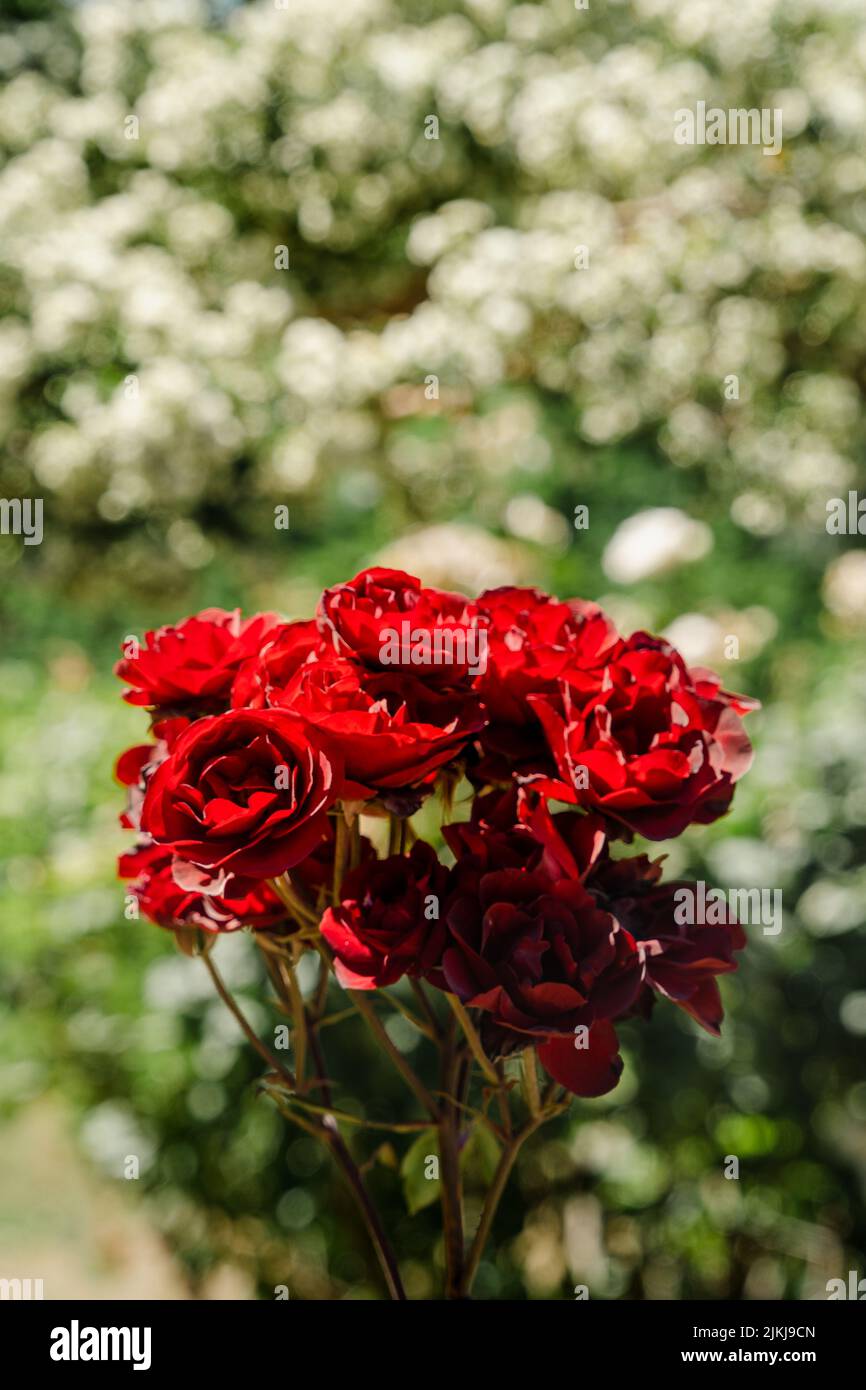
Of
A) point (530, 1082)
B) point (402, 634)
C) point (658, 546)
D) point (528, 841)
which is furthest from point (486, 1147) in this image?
point (658, 546)

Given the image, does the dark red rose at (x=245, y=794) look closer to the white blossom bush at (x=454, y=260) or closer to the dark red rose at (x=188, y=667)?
the dark red rose at (x=188, y=667)

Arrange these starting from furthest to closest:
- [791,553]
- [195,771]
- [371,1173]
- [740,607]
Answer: [791,553] < [740,607] < [371,1173] < [195,771]

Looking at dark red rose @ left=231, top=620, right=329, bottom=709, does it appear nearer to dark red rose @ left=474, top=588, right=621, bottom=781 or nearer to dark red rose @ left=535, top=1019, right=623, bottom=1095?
dark red rose @ left=474, top=588, right=621, bottom=781

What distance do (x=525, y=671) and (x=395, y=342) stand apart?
89.9 inches

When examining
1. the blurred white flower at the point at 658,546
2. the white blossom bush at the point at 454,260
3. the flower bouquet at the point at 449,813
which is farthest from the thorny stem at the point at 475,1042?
the white blossom bush at the point at 454,260

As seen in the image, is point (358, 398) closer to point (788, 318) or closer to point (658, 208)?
point (658, 208)

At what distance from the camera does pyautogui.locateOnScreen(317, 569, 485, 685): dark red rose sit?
2.06 ft

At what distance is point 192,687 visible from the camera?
68 centimetres

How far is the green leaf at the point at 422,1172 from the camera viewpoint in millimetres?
Answer: 772

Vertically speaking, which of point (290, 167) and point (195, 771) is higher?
point (290, 167)

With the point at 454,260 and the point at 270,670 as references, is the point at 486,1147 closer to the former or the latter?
the point at 270,670

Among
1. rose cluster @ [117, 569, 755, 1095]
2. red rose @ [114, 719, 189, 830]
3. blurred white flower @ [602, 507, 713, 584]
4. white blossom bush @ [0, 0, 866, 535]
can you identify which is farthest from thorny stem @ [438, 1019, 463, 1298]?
white blossom bush @ [0, 0, 866, 535]

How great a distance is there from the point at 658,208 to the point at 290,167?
2.87ft

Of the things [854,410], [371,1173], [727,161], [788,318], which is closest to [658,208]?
[727,161]
